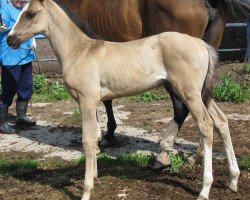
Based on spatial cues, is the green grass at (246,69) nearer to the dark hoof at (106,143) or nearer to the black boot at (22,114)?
the dark hoof at (106,143)

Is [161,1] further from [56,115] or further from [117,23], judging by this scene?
[56,115]

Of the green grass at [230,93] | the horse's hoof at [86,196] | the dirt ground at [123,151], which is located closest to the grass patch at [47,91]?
the dirt ground at [123,151]

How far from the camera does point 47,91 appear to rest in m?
9.59

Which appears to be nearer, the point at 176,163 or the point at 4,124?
the point at 176,163

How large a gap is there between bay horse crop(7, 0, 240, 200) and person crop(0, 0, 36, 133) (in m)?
2.34

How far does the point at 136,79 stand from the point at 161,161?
118 cm

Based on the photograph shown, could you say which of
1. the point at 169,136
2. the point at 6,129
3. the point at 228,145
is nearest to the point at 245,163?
the point at 228,145

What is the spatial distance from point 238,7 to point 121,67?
6.21ft

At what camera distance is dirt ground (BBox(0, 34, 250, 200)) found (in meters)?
4.57

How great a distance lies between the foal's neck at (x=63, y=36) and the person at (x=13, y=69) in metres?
2.33

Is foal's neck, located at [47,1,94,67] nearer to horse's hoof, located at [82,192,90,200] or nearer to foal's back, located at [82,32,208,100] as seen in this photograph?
foal's back, located at [82,32,208,100]

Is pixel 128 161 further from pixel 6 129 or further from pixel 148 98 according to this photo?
pixel 148 98

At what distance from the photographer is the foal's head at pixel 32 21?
4.50 m

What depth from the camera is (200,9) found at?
214 inches
